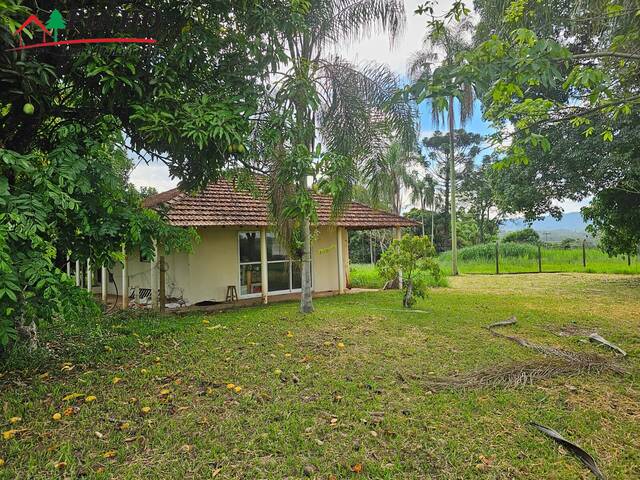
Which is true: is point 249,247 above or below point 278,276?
above

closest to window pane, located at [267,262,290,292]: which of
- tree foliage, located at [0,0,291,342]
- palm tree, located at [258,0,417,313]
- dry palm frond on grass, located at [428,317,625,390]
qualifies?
palm tree, located at [258,0,417,313]

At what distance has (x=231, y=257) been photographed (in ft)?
37.1

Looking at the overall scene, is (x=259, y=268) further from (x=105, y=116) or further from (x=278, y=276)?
(x=105, y=116)

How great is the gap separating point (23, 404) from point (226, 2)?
15.7 feet

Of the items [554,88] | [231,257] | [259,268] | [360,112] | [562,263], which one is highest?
[360,112]

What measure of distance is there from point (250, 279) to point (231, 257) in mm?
929

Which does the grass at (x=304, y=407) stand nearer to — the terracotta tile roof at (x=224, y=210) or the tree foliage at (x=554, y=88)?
the tree foliage at (x=554, y=88)

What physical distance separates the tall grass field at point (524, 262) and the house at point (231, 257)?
9.70ft

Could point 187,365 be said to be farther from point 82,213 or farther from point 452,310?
point 452,310

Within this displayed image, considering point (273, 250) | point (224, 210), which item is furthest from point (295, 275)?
point (224, 210)

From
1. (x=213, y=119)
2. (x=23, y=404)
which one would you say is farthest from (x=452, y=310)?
(x=23, y=404)

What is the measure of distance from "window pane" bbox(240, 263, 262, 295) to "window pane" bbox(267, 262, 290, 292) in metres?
0.42

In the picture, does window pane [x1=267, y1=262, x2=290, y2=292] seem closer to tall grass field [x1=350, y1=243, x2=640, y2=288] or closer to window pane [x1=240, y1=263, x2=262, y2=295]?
window pane [x1=240, y1=263, x2=262, y2=295]

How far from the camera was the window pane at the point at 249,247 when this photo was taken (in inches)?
456
